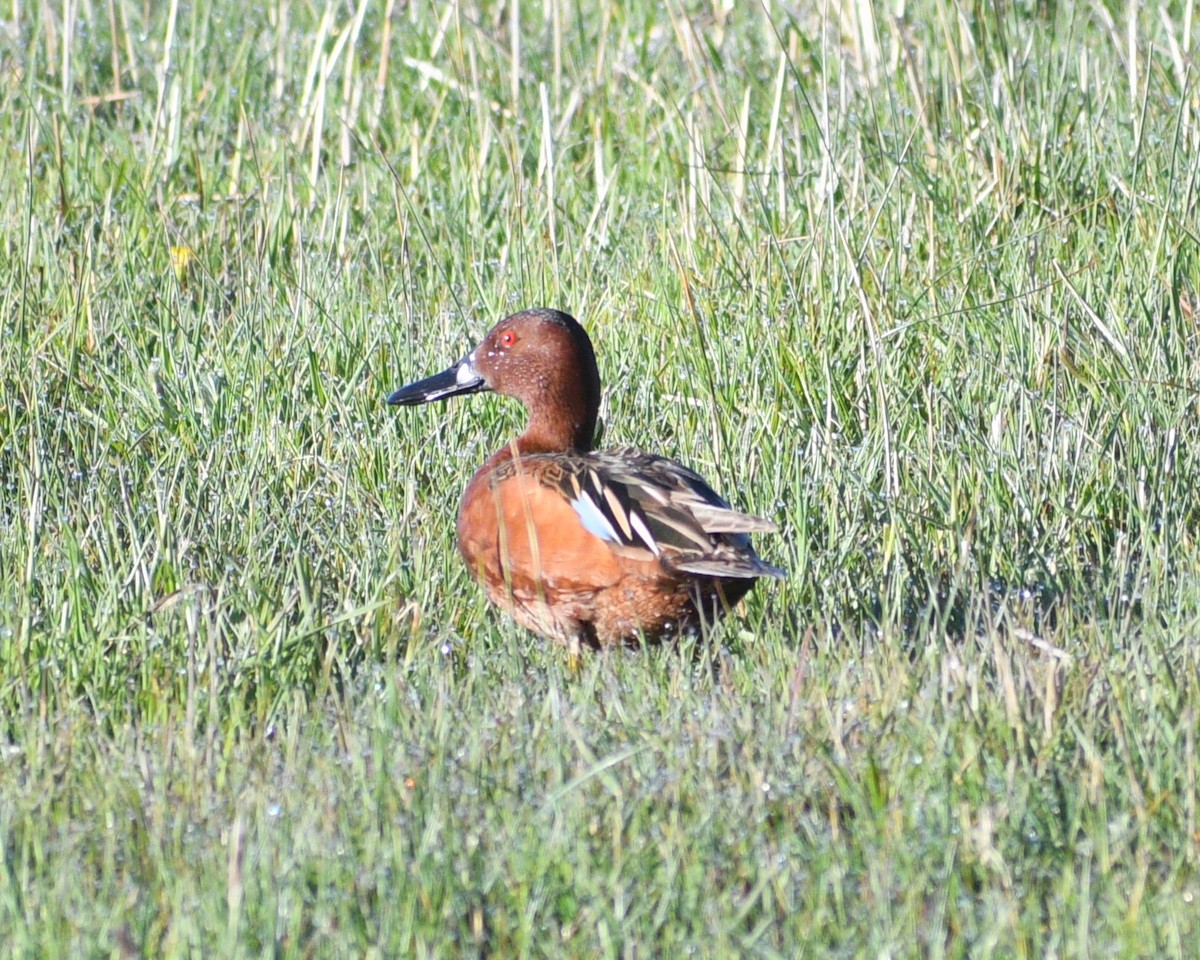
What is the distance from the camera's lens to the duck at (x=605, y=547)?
362 centimetres

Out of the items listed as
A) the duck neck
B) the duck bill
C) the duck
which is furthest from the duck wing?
the duck bill

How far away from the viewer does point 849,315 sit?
16.1 feet

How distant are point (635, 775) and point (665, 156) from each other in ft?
11.2

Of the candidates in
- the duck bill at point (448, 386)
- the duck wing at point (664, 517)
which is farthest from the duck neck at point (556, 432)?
the duck wing at point (664, 517)

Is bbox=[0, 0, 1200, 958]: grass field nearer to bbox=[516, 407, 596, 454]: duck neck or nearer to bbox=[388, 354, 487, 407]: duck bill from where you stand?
bbox=[388, 354, 487, 407]: duck bill

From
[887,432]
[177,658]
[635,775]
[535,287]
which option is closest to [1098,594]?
[887,432]

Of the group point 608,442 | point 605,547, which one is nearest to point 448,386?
point 608,442

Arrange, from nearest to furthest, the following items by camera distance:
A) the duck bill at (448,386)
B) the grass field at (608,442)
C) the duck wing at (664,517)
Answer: the grass field at (608,442) < the duck wing at (664,517) < the duck bill at (448,386)

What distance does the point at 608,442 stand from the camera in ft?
15.9

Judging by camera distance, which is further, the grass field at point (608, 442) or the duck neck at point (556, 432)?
the duck neck at point (556, 432)

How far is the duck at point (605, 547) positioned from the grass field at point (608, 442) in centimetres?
12

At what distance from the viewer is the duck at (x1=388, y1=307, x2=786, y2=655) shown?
362 centimetres

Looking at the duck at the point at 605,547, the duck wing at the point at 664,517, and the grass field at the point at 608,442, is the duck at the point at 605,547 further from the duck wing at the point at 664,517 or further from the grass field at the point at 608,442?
the grass field at the point at 608,442

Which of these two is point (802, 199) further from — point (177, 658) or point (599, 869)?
point (599, 869)
